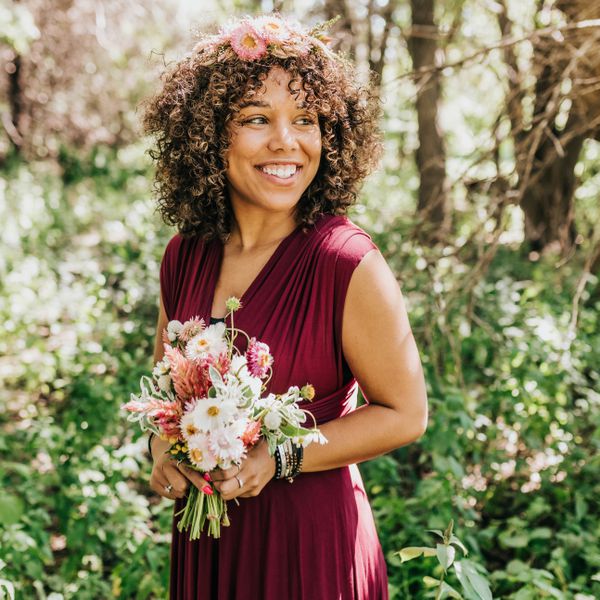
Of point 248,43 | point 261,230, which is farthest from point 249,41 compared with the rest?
point 261,230

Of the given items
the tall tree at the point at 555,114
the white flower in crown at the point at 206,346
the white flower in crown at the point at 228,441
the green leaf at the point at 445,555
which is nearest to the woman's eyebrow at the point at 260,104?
the white flower in crown at the point at 206,346

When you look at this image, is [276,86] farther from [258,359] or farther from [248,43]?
[258,359]

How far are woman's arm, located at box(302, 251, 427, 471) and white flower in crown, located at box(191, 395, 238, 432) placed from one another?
0.28 meters

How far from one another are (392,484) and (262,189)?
2.09 meters

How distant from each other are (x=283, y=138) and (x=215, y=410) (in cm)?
74

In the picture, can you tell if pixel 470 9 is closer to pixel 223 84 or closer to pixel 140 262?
pixel 140 262

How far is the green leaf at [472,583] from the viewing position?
1.75 metres

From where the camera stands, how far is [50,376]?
14.5 feet

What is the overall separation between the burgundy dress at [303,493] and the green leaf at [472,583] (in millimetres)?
227

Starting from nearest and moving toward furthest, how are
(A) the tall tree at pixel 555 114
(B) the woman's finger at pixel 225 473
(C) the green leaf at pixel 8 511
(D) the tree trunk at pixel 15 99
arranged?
(B) the woman's finger at pixel 225 473 < (C) the green leaf at pixel 8 511 < (A) the tall tree at pixel 555 114 < (D) the tree trunk at pixel 15 99

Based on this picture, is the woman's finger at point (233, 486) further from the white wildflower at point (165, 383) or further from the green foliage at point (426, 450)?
the green foliage at point (426, 450)

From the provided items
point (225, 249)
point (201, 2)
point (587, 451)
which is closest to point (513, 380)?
point (587, 451)

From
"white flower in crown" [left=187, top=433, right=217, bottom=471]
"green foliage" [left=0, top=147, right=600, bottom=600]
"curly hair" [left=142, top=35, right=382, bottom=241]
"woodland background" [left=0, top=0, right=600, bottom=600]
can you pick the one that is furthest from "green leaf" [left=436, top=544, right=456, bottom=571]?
"curly hair" [left=142, top=35, right=382, bottom=241]

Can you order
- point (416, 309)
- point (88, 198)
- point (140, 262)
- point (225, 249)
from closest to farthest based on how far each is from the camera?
point (225, 249)
point (416, 309)
point (140, 262)
point (88, 198)
